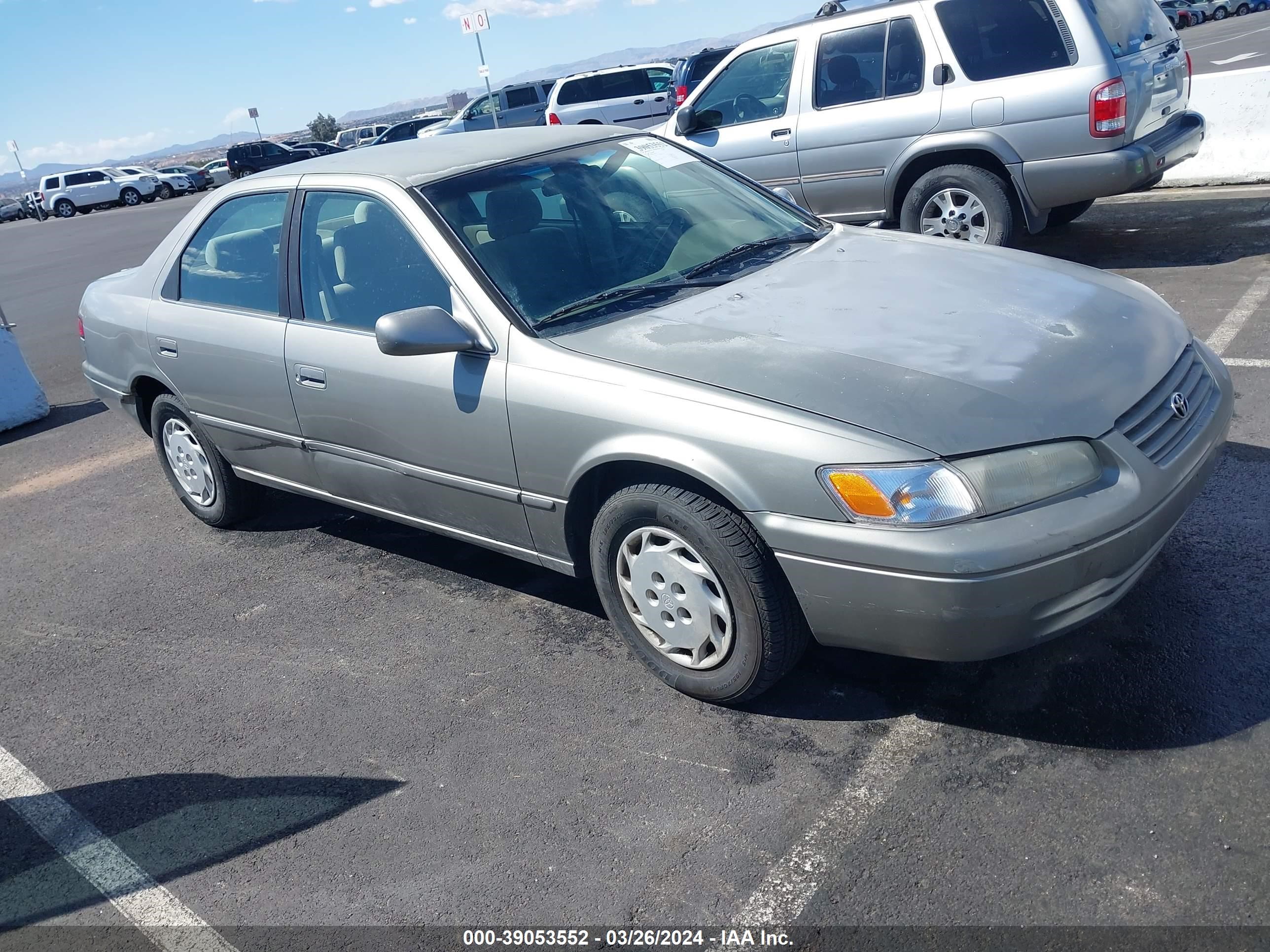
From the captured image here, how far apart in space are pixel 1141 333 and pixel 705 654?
1.64 m

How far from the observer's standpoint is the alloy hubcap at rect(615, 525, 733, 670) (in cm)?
311

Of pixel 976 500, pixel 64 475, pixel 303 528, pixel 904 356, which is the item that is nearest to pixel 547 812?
pixel 976 500

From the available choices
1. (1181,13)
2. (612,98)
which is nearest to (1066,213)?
(612,98)

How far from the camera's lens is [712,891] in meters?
2.56

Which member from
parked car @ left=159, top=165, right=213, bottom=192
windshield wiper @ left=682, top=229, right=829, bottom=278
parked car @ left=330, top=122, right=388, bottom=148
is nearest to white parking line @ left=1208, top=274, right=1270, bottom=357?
windshield wiper @ left=682, top=229, right=829, bottom=278

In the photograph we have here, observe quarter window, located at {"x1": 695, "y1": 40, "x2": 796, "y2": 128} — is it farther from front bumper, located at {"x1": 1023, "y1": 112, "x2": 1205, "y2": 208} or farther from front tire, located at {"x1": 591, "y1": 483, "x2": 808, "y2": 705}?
front tire, located at {"x1": 591, "y1": 483, "x2": 808, "y2": 705}

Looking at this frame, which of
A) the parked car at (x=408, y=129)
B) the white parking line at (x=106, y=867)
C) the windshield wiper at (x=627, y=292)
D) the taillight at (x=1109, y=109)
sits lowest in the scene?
the white parking line at (x=106, y=867)

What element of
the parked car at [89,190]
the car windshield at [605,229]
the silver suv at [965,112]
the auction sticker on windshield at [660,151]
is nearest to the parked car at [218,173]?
the parked car at [89,190]

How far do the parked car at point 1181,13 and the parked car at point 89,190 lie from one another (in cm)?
4113

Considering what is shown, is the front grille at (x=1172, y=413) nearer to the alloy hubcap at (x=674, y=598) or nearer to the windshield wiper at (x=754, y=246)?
the alloy hubcap at (x=674, y=598)

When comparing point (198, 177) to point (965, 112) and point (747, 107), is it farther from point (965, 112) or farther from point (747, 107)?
point (965, 112)

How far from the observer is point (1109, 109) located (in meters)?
6.85

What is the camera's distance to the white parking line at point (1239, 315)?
5.68m

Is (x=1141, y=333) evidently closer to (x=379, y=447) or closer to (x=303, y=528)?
(x=379, y=447)
